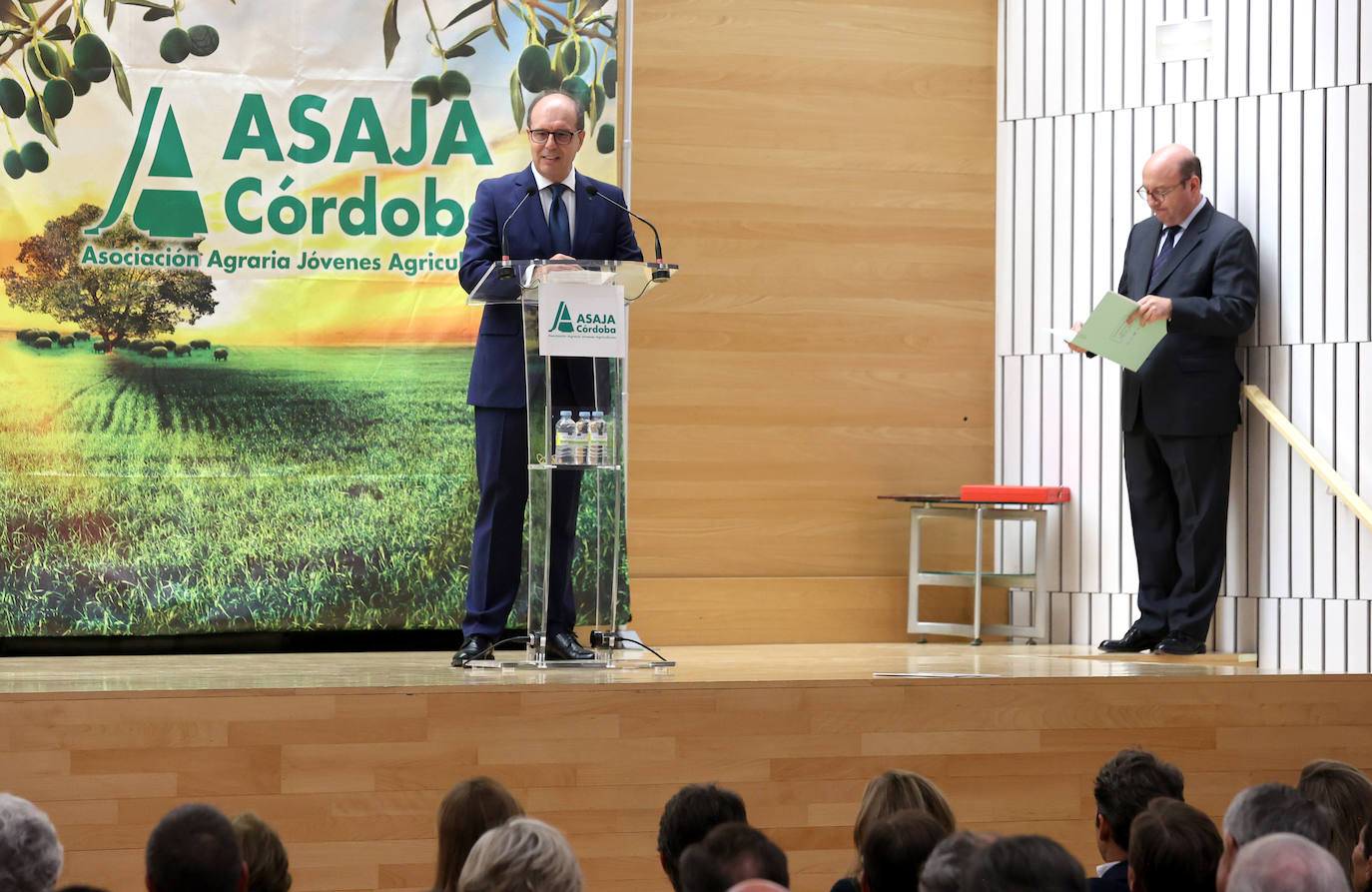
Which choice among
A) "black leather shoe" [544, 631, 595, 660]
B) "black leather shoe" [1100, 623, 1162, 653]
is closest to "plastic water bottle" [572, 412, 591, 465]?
"black leather shoe" [544, 631, 595, 660]

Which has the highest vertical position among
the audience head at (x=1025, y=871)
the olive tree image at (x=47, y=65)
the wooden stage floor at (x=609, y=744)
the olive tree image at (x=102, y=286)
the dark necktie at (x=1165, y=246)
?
the olive tree image at (x=47, y=65)

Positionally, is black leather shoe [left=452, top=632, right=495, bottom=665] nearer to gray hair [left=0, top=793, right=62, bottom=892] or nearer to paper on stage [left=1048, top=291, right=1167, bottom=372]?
paper on stage [left=1048, top=291, right=1167, bottom=372]

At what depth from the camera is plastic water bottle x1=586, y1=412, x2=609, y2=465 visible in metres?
4.34

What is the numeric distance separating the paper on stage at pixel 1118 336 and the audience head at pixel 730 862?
3.37 m

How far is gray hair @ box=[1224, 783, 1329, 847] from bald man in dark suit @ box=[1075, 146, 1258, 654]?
2963mm

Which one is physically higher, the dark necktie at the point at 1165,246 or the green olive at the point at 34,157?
the green olive at the point at 34,157

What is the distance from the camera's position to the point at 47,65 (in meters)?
5.39

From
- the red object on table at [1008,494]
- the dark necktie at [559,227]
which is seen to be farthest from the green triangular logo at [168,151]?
the red object on table at [1008,494]

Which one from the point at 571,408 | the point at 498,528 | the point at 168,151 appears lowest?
the point at 498,528

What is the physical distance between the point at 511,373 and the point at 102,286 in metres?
1.74

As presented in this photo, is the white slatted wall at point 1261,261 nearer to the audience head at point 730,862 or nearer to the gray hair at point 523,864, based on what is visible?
the audience head at point 730,862

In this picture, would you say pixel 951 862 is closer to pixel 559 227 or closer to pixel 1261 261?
pixel 559 227

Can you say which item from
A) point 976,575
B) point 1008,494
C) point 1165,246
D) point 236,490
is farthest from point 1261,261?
point 236,490

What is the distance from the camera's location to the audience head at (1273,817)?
91.4 inches
